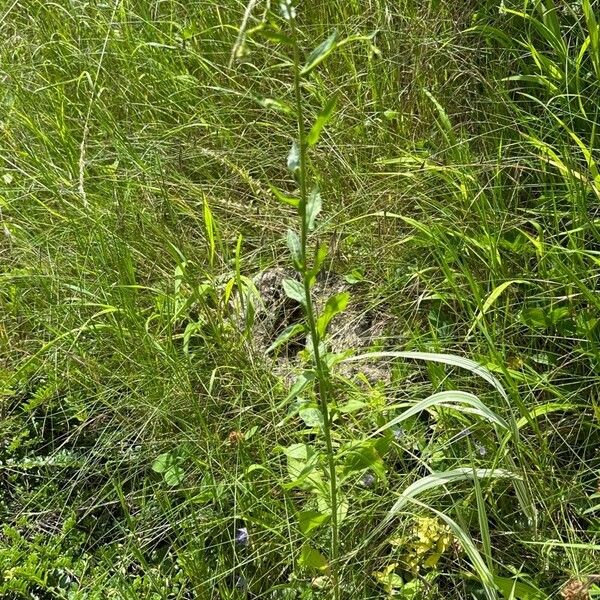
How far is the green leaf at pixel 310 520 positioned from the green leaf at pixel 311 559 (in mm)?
46

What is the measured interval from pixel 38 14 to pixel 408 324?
154 centimetres

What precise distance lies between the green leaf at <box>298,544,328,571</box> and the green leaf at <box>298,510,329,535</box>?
46 millimetres

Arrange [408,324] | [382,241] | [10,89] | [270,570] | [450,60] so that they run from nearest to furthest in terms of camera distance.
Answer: [270,570] < [408,324] < [382,241] < [450,60] < [10,89]

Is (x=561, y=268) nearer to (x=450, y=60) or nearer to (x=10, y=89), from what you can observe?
(x=450, y=60)

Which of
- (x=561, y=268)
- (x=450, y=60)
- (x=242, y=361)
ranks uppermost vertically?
(x=450, y=60)

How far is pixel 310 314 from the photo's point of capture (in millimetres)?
1082

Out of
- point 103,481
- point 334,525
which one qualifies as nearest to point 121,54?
point 103,481

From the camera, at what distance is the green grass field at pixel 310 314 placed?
1.35 metres

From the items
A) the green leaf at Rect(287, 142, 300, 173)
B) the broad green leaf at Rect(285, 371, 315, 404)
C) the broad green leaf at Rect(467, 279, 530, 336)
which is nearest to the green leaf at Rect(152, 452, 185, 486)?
the broad green leaf at Rect(285, 371, 315, 404)

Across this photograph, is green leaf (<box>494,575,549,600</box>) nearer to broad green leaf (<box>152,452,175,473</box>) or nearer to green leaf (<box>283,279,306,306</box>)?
green leaf (<box>283,279,306,306</box>)

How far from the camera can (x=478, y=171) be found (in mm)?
1690

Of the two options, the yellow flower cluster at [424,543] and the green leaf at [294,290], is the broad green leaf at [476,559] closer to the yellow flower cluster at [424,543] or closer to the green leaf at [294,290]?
the yellow flower cluster at [424,543]

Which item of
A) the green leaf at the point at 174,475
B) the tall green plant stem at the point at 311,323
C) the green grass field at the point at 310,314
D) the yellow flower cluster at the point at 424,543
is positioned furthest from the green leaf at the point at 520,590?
the green leaf at the point at 174,475

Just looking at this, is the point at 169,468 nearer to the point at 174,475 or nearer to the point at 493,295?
the point at 174,475
